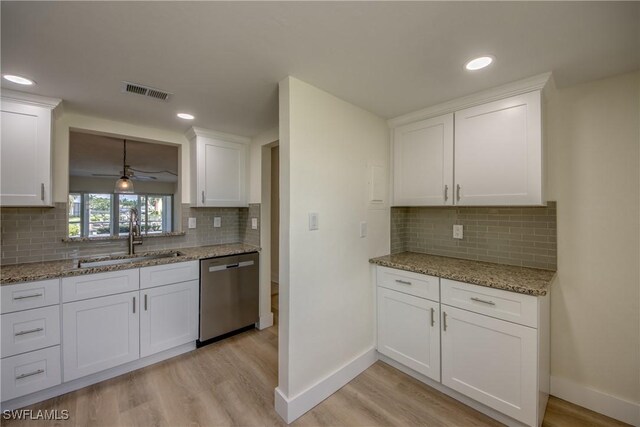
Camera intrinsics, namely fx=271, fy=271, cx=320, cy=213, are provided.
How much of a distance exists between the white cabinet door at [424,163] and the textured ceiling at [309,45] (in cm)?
29

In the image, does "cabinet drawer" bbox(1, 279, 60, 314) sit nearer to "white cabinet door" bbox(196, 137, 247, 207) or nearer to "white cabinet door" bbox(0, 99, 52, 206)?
"white cabinet door" bbox(0, 99, 52, 206)

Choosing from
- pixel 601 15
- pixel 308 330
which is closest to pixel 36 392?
pixel 308 330

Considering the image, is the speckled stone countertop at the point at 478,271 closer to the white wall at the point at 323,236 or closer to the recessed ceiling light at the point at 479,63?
the white wall at the point at 323,236

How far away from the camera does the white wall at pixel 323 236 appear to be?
5.84ft

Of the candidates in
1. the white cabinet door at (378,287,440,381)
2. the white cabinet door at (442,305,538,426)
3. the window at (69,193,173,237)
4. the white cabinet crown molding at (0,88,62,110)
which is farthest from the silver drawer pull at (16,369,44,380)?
the window at (69,193,173,237)

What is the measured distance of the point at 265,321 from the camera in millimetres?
3098

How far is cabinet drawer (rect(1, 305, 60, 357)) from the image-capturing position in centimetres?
174

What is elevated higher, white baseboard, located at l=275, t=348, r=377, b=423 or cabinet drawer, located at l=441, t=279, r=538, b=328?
cabinet drawer, located at l=441, t=279, r=538, b=328

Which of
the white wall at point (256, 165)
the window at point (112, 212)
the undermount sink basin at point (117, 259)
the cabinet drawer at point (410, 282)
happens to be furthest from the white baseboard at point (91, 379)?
the window at point (112, 212)

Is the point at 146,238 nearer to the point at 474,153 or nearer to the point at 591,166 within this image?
the point at 474,153

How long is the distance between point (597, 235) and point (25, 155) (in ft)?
13.2

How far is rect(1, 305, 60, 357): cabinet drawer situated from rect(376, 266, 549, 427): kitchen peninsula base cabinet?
8.08ft

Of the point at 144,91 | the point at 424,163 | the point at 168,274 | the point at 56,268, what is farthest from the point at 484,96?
the point at 56,268

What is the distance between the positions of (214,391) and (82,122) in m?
2.56
